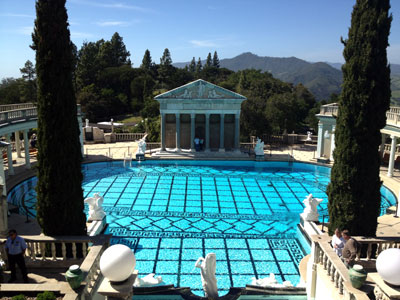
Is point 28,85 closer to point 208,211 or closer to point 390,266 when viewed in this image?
point 208,211

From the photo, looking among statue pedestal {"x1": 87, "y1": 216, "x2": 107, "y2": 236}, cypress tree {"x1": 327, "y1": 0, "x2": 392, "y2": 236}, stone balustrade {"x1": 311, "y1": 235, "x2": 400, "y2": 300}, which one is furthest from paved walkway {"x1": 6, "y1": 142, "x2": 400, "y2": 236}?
stone balustrade {"x1": 311, "y1": 235, "x2": 400, "y2": 300}

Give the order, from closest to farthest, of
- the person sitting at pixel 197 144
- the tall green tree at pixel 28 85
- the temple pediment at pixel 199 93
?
1. the temple pediment at pixel 199 93
2. the person sitting at pixel 197 144
3. the tall green tree at pixel 28 85

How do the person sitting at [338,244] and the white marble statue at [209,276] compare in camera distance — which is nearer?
the white marble statue at [209,276]

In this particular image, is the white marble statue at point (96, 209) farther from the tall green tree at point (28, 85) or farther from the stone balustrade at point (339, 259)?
the tall green tree at point (28, 85)

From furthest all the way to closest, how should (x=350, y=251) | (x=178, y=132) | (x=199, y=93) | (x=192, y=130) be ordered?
(x=192, y=130), (x=178, y=132), (x=199, y=93), (x=350, y=251)

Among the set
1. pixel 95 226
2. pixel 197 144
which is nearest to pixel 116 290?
pixel 95 226

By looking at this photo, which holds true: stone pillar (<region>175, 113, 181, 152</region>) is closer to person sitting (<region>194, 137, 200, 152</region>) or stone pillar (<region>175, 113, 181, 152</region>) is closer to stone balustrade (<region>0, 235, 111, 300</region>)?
person sitting (<region>194, 137, 200, 152</region>)

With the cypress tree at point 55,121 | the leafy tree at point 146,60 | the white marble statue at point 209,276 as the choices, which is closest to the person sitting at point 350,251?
the white marble statue at point 209,276

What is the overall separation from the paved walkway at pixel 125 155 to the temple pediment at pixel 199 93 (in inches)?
211

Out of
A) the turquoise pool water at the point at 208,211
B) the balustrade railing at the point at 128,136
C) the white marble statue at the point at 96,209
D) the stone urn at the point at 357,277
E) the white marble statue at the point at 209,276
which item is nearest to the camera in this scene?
the stone urn at the point at 357,277

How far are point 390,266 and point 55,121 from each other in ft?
27.5

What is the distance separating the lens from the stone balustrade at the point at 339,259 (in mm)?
6673

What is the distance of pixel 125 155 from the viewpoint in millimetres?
27969

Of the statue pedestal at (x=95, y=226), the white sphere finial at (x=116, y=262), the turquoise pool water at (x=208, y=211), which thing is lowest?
the turquoise pool water at (x=208, y=211)
